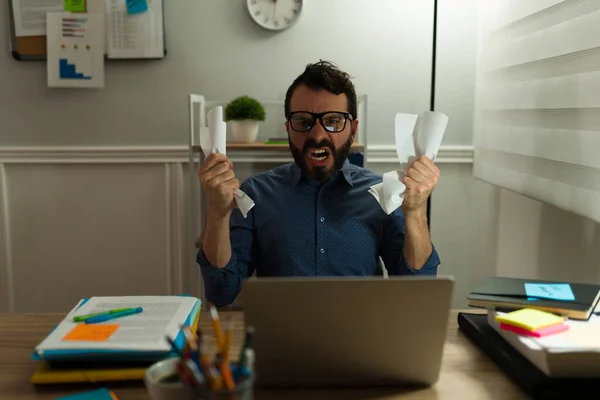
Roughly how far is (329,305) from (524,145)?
1.35m

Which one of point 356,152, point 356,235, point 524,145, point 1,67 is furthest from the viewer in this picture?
point 1,67

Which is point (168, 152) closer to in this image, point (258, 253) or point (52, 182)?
point (52, 182)

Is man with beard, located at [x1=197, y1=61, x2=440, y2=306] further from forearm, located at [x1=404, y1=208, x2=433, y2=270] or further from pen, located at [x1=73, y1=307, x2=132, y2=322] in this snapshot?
pen, located at [x1=73, y1=307, x2=132, y2=322]

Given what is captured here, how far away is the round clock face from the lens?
2.48 metres

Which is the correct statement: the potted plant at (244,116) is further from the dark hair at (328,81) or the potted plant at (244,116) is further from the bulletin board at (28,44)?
the dark hair at (328,81)

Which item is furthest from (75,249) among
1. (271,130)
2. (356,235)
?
(356,235)

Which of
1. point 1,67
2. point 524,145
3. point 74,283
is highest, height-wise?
point 1,67

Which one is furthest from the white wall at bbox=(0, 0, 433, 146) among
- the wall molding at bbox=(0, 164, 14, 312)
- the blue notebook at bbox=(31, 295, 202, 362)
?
the blue notebook at bbox=(31, 295, 202, 362)

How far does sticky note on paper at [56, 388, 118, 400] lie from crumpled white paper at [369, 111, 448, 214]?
0.67m

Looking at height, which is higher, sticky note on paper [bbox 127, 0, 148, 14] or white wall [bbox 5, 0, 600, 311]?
sticky note on paper [bbox 127, 0, 148, 14]

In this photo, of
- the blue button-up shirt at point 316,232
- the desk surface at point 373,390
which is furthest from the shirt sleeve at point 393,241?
the desk surface at point 373,390

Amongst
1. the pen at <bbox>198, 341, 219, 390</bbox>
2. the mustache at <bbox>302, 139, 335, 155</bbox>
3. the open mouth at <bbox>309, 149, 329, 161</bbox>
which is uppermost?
the mustache at <bbox>302, 139, 335, 155</bbox>

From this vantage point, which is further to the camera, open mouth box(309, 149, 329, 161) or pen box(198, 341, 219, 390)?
open mouth box(309, 149, 329, 161)

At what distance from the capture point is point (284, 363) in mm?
829
